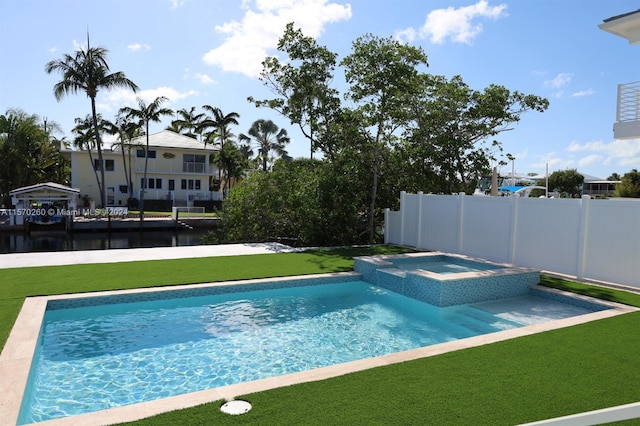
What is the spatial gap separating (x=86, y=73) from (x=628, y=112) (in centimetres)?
3400

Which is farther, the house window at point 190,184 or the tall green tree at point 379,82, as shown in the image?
the house window at point 190,184

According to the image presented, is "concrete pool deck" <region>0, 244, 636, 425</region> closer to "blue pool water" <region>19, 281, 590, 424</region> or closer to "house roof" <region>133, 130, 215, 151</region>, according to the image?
"blue pool water" <region>19, 281, 590, 424</region>

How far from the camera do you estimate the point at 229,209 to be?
18.6 metres

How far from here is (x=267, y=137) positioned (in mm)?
56969

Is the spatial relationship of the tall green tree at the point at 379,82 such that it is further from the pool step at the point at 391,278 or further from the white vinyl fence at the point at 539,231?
the pool step at the point at 391,278

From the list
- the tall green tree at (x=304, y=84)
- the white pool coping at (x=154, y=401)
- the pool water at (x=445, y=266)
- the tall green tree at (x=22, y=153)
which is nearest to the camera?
the white pool coping at (x=154, y=401)

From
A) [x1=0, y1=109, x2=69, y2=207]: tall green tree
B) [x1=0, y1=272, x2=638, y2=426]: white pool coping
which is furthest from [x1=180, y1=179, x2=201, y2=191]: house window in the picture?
[x1=0, y1=272, x2=638, y2=426]: white pool coping

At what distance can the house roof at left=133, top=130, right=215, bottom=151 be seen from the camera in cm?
4307

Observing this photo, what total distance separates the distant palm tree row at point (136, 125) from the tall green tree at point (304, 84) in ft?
15.5

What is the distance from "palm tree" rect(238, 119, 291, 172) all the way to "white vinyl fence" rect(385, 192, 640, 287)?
1715 inches

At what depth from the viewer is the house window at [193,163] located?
44375mm

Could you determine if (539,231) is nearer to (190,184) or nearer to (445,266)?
(445,266)

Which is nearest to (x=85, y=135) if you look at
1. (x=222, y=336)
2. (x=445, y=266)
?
(x=445, y=266)

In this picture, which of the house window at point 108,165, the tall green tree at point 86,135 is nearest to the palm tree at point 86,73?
the tall green tree at point 86,135
